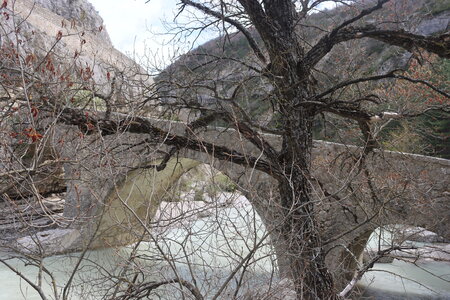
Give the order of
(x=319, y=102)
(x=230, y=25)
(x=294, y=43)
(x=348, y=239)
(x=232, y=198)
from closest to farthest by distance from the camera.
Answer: (x=232, y=198)
(x=319, y=102)
(x=294, y=43)
(x=230, y=25)
(x=348, y=239)

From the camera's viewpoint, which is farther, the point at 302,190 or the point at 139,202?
the point at 139,202

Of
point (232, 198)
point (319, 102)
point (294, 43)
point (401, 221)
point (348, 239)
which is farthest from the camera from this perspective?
point (348, 239)

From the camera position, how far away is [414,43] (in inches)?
186

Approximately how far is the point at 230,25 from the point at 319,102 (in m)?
1.70

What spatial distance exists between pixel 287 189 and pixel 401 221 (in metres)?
2.55

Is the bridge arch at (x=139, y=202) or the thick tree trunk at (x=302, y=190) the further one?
the thick tree trunk at (x=302, y=190)

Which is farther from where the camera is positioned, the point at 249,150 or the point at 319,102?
the point at 249,150

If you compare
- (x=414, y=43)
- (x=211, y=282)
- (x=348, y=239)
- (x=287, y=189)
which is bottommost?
(x=348, y=239)

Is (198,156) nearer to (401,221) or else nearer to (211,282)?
(401,221)

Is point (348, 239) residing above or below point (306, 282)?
below

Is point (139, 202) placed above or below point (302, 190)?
below

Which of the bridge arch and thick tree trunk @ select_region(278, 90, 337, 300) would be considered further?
thick tree trunk @ select_region(278, 90, 337, 300)

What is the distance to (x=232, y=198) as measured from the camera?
139 inches

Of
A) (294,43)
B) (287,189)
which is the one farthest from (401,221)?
(294,43)
